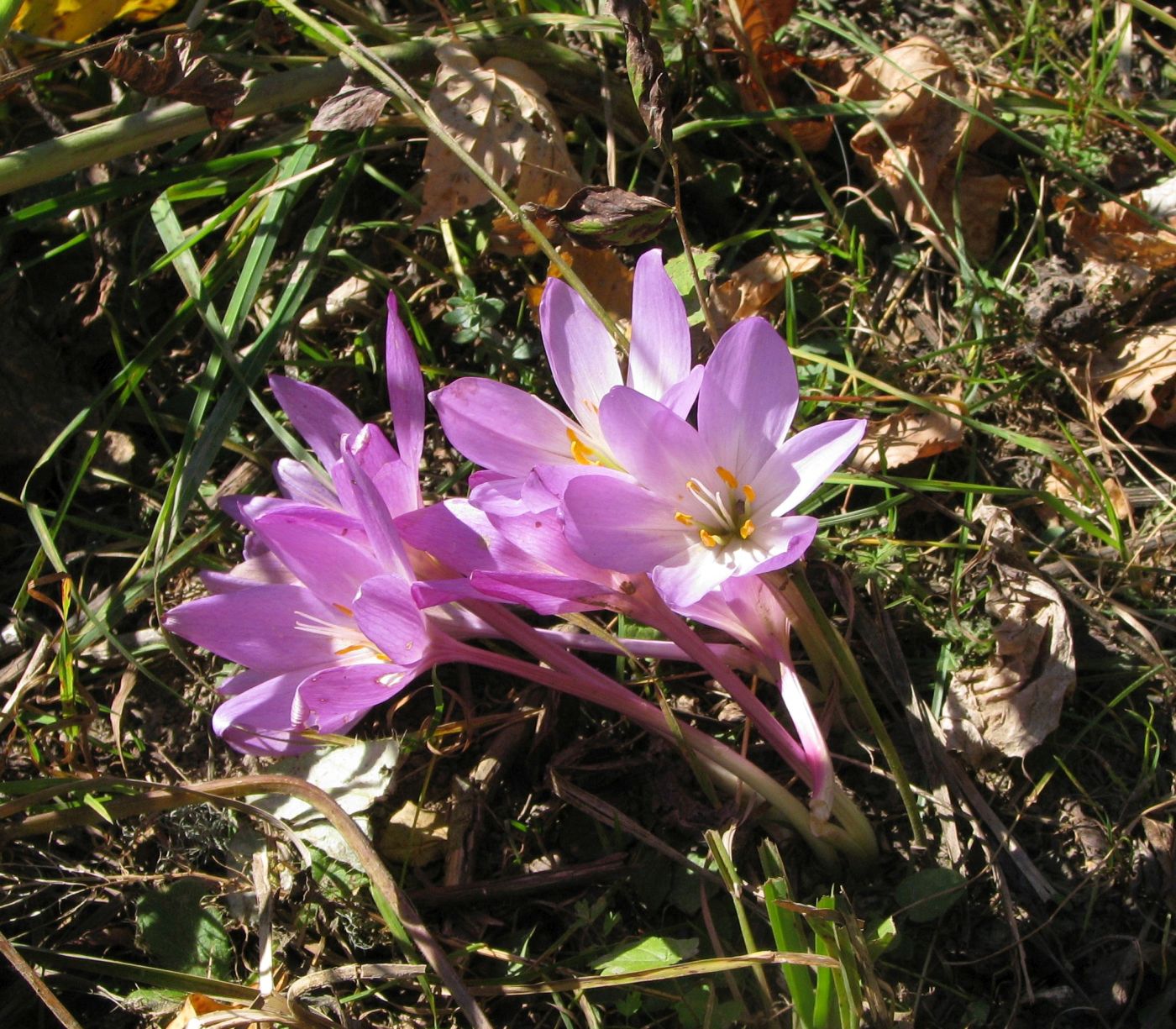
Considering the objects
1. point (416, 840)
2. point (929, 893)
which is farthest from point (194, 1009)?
point (929, 893)

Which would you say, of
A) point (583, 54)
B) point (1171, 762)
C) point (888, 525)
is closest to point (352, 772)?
point (888, 525)

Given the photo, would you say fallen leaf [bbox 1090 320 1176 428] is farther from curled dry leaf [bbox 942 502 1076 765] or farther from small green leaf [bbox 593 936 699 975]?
small green leaf [bbox 593 936 699 975]

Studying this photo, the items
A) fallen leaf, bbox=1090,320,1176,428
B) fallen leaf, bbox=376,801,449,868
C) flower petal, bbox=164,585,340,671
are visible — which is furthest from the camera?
fallen leaf, bbox=1090,320,1176,428

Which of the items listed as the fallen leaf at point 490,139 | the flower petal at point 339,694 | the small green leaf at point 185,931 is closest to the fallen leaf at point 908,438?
the fallen leaf at point 490,139

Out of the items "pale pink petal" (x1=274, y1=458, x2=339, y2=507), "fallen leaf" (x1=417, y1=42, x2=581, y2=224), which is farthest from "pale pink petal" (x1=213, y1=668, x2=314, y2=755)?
"fallen leaf" (x1=417, y1=42, x2=581, y2=224)

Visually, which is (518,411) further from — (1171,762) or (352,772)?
(1171,762)

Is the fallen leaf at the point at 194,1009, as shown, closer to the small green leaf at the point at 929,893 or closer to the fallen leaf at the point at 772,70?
the small green leaf at the point at 929,893

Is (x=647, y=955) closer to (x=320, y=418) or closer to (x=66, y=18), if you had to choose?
(x=320, y=418)
